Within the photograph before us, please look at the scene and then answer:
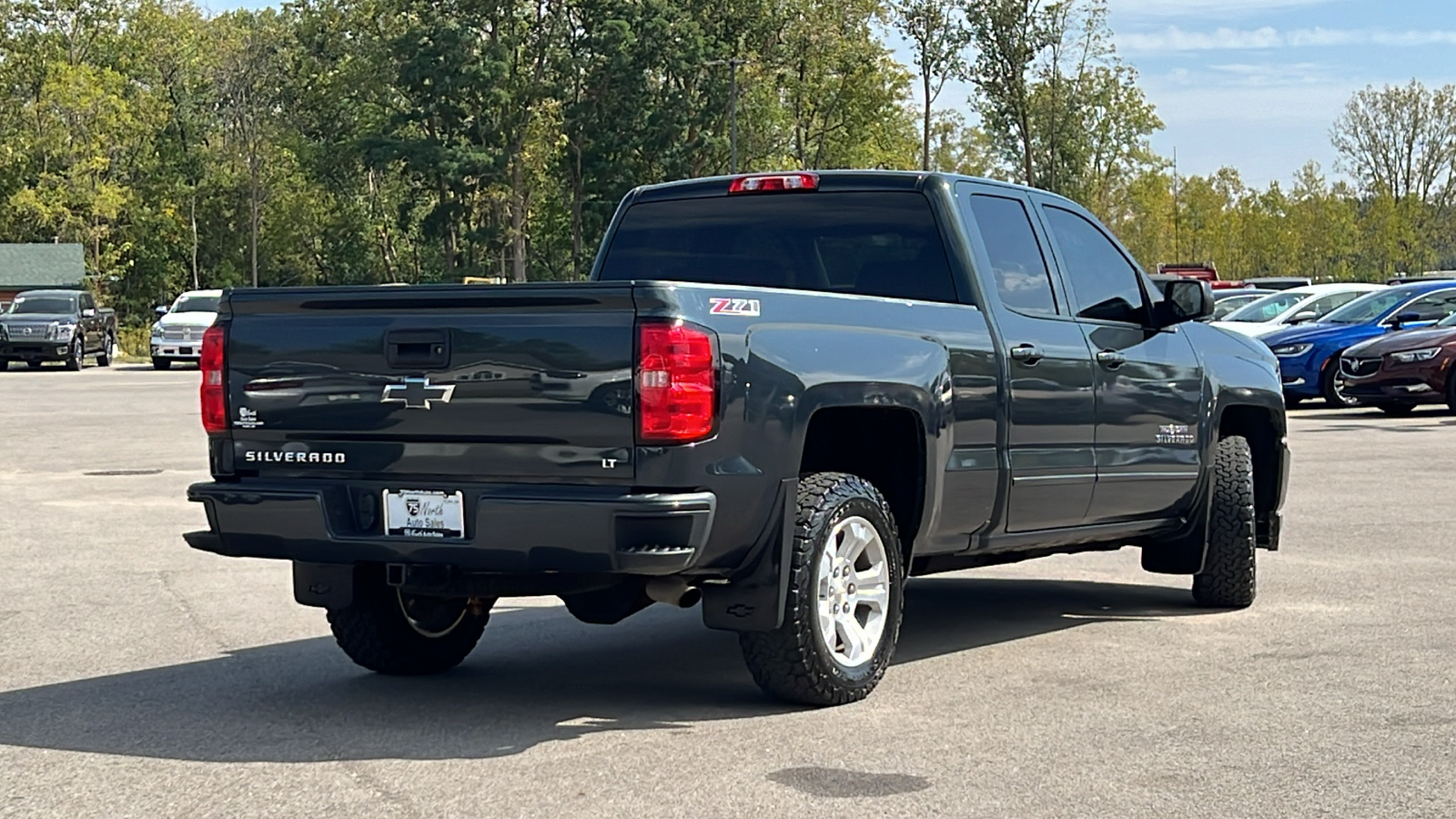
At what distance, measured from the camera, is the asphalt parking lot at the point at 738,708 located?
18.1ft

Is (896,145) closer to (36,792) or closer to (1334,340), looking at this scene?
(1334,340)

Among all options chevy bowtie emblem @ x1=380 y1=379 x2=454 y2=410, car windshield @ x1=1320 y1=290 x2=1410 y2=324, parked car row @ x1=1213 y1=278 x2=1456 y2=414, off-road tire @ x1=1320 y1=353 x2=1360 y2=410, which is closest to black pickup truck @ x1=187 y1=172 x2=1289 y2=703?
chevy bowtie emblem @ x1=380 y1=379 x2=454 y2=410

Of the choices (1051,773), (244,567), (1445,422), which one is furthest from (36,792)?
(1445,422)

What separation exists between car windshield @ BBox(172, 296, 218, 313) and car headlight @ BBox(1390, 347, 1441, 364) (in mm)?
28613

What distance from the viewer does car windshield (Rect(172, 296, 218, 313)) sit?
44.8 meters

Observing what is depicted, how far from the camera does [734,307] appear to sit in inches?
246

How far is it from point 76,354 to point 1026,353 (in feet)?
128

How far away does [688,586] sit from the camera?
21.4ft

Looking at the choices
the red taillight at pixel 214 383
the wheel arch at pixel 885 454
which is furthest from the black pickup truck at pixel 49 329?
the wheel arch at pixel 885 454

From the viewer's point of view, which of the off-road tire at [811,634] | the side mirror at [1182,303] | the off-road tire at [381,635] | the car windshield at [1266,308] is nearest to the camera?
the off-road tire at [811,634]

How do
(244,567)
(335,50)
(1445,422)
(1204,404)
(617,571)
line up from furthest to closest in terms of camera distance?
(335,50) → (1445,422) → (244,567) → (1204,404) → (617,571)

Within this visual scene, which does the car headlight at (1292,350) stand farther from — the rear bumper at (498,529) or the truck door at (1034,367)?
the rear bumper at (498,529)

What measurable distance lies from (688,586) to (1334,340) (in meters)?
21.5

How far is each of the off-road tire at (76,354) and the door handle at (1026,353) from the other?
38469mm
